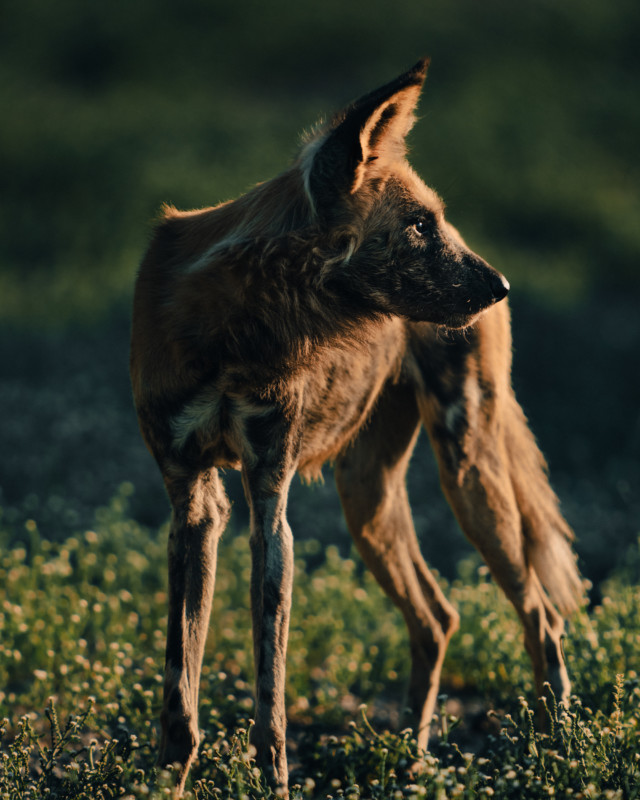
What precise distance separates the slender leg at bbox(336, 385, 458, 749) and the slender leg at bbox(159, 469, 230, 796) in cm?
102

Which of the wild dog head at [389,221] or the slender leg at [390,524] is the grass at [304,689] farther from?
the wild dog head at [389,221]

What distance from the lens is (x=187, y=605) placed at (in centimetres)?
327

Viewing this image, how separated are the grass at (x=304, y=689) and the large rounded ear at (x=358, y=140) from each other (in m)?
1.77

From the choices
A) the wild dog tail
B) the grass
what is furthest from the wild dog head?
the grass

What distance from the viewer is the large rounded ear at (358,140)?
112 inches

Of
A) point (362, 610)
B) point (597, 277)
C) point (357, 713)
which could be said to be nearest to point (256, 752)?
point (357, 713)

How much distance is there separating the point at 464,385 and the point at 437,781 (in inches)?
65.0

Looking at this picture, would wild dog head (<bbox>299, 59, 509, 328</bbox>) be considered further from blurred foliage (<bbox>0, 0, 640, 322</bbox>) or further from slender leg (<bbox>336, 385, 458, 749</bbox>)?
blurred foliage (<bbox>0, 0, 640, 322</bbox>)

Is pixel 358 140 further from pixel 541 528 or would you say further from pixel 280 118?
pixel 280 118

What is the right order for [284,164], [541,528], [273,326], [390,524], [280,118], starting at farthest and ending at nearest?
[280,118] < [284,164] < [390,524] < [541,528] < [273,326]

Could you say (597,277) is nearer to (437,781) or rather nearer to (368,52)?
(368,52)

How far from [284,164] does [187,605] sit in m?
7.56

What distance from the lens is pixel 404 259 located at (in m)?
3.11

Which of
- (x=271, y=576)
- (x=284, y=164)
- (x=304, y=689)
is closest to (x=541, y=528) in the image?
(x=304, y=689)
